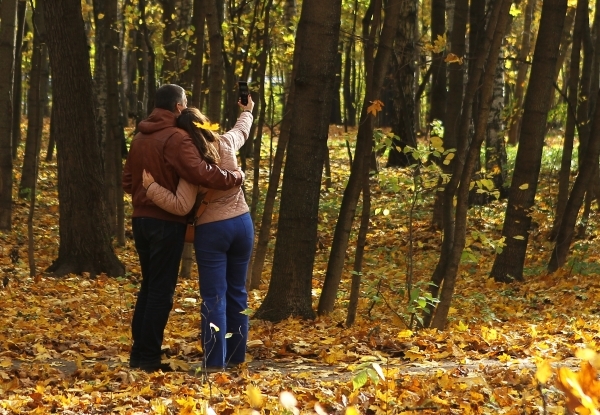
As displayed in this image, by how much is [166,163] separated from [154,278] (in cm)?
82

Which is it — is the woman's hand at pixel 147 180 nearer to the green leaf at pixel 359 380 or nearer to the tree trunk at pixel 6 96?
the green leaf at pixel 359 380

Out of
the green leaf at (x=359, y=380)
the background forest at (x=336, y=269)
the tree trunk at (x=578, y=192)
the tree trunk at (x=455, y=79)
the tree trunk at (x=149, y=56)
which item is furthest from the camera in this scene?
the tree trunk at (x=149, y=56)

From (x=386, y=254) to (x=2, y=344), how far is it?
8.77 metres

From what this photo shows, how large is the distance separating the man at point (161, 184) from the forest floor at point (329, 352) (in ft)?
0.97

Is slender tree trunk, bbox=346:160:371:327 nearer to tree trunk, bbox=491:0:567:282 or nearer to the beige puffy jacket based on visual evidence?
the beige puffy jacket

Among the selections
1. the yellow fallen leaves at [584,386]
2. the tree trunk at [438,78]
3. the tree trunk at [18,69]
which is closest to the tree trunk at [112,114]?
the tree trunk at [18,69]

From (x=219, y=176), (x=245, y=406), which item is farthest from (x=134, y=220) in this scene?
(x=245, y=406)

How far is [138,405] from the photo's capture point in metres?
4.56

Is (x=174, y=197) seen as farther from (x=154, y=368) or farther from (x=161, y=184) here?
(x=154, y=368)

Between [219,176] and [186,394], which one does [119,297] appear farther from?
[186,394]

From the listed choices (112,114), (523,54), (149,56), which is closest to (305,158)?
(112,114)

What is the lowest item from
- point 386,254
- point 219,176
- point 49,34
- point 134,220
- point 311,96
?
point 386,254

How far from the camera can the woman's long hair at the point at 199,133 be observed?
5.57 meters

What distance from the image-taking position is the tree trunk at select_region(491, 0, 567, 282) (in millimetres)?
10625
